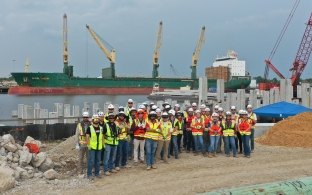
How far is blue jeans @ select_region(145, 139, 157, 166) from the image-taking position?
39.7ft

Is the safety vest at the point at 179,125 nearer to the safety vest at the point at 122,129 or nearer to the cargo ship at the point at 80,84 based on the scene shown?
the safety vest at the point at 122,129

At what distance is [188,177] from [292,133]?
7.87 meters

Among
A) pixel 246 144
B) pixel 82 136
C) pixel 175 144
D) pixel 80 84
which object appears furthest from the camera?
pixel 80 84

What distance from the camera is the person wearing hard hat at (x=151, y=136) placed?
12.2 metres

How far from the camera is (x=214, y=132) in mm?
14094

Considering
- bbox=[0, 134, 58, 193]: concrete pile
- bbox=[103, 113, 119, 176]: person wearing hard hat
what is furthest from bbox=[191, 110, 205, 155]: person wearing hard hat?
bbox=[0, 134, 58, 193]: concrete pile

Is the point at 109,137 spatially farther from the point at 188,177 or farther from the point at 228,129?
the point at 228,129

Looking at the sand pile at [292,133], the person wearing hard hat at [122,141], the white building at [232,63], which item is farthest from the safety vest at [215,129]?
the white building at [232,63]

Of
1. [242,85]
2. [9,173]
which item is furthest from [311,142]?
[242,85]

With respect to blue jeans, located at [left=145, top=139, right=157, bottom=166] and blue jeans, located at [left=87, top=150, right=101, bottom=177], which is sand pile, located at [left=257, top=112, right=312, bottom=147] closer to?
blue jeans, located at [left=145, top=139, right=157, bottom=166]

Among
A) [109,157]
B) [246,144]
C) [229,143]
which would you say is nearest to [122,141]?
[109,157]

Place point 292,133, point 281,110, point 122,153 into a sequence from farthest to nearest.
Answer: point 281,110
point 292,133
point 122,153

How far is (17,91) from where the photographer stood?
86.8 meters

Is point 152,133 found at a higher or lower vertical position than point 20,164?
higher
